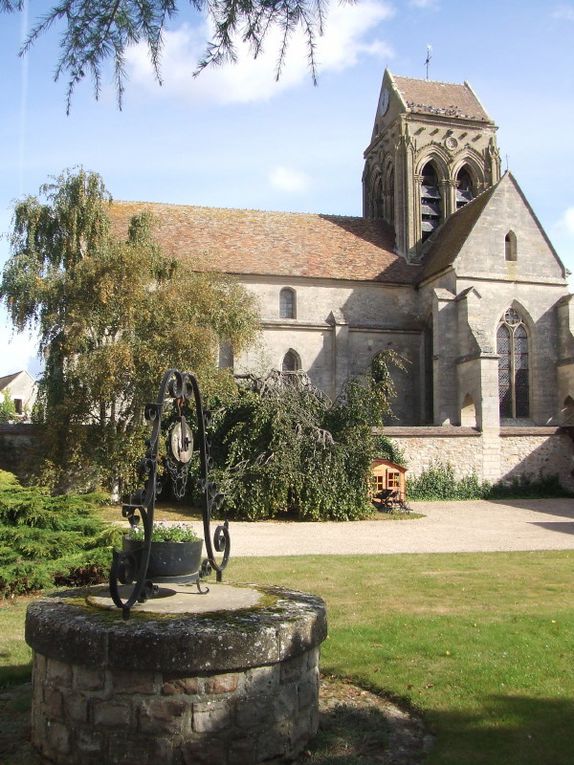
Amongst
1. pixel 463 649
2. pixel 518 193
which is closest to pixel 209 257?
pixel 518 193

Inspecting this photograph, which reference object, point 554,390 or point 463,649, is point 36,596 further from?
point 554,390

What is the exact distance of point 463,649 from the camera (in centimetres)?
644

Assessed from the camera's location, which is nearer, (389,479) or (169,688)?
(169,688)

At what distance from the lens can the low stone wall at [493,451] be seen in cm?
2261

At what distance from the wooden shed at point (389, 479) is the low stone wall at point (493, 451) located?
2.00 meters

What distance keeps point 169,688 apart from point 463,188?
1277 inches

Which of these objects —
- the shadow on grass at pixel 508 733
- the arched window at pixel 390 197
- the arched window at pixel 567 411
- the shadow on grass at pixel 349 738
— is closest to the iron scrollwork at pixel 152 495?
the shadow on grass at pixel 349 738

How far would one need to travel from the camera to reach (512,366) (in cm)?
2652

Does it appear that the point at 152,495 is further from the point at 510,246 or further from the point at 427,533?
the point at 510,246

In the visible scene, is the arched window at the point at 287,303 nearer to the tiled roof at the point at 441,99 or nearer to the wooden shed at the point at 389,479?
the wooden shed at the point at 389,479

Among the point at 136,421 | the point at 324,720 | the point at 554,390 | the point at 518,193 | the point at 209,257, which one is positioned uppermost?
the point at 518,193

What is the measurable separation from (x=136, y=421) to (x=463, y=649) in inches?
542

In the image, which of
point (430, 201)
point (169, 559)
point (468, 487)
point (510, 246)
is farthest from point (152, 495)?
point (430, 201)

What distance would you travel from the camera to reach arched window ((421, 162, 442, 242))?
32.0 meters
